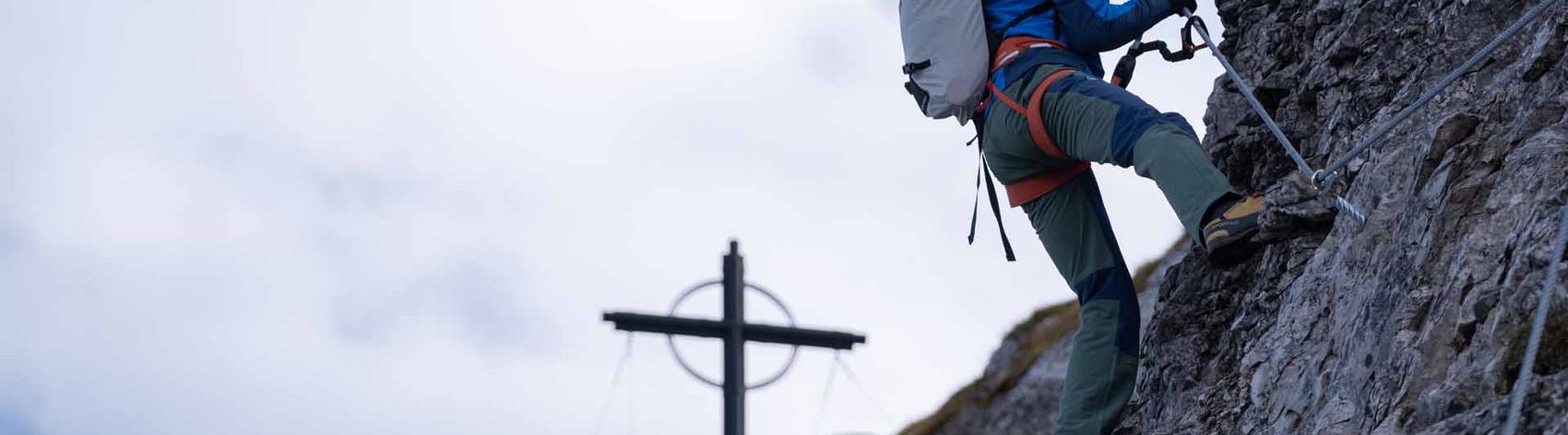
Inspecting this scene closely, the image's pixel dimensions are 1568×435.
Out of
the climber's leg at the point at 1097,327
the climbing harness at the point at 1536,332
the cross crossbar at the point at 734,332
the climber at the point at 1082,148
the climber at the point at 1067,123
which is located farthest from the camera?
the cross crossbar at the point at 734,332

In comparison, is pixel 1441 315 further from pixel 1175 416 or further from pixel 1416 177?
pixel 1175 416

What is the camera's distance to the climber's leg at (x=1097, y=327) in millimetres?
9430

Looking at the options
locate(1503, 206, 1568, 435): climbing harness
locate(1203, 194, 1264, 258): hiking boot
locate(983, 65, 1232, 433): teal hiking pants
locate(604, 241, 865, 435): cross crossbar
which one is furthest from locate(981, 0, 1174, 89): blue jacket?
locate(604, 241, 865, 435): cross crossbar

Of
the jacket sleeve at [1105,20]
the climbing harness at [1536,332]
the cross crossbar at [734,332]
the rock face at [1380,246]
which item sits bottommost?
the climbing harness at [1536,332]

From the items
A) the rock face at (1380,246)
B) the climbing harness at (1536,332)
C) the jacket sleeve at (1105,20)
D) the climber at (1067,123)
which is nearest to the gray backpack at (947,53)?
→ the climber at (1067,123)

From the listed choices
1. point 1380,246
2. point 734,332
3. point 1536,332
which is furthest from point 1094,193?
point 734,332

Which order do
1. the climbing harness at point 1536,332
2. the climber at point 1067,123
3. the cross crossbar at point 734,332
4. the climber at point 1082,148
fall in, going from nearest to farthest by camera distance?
the climbing harness at point 1536,332 → the climber at point 1082,148 → the climber at point 1067,123 → the cross crossbar at point 734,332

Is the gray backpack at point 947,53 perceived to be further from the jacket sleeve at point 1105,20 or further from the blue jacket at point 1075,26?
the jacket sleeve at point 1105,20

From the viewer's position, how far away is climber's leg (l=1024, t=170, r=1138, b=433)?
9.43 m

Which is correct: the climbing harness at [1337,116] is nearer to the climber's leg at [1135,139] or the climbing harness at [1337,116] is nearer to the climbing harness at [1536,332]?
the climber's leg at [1135,139]

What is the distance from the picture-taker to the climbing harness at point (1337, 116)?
736cm

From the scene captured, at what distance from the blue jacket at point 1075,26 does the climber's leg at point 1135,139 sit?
12.1 inches

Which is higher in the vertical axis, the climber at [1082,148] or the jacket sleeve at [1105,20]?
the jacket sleeve at [1105,20]

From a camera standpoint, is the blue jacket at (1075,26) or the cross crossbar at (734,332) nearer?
the blue jacket at (1075,26)
